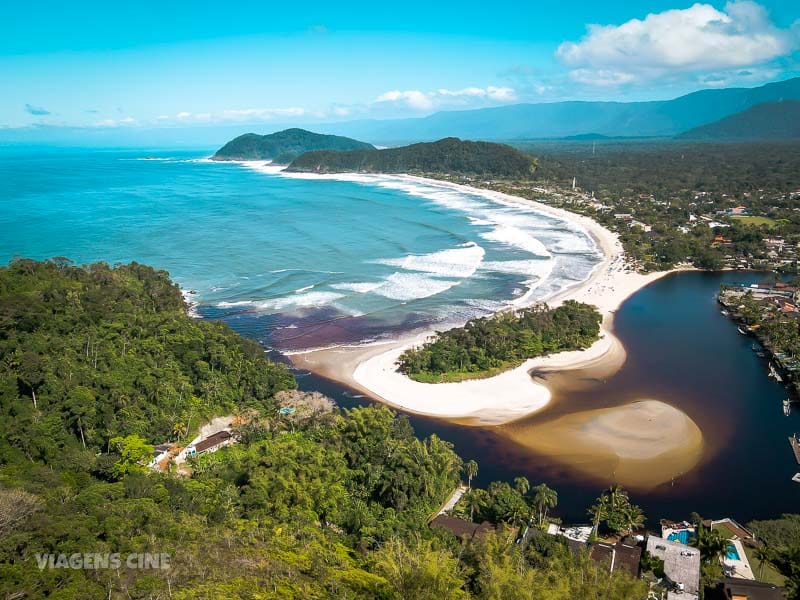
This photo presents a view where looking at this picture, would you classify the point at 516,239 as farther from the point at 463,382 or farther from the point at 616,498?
the point at 616,498

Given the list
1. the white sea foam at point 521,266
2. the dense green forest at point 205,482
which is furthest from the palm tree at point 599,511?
the white sea foam at point 521,266

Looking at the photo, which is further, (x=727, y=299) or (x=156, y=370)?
(x=727, y=299)

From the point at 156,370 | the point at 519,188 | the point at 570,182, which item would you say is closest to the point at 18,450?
the point at 156,370

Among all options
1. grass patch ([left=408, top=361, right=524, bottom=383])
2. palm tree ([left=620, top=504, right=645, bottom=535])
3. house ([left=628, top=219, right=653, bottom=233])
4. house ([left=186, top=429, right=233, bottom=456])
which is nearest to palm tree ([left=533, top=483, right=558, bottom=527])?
palm tree ([left=620, top=504, right=645, bottom=535])

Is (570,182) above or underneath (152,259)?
above

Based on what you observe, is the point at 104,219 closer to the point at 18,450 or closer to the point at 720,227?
the point at 18,450

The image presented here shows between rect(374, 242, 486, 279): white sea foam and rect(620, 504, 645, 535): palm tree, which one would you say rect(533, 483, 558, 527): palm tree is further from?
rect(374, 242, 486, 279): white sea foam

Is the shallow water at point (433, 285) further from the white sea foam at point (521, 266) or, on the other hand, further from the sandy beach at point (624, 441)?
the sandy beach at point (624, 441)

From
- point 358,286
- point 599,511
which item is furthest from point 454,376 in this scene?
point 358,286
